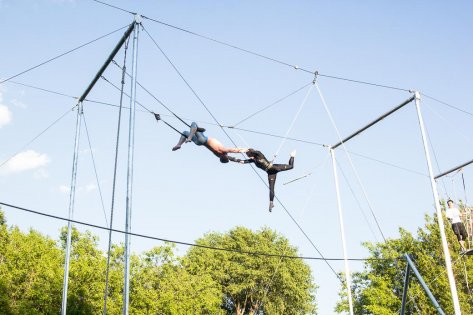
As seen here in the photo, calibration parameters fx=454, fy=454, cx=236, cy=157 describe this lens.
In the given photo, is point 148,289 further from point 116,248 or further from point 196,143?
point 196,143

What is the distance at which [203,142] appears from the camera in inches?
356

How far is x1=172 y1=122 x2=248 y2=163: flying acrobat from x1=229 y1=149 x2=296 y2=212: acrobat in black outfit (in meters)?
0.27

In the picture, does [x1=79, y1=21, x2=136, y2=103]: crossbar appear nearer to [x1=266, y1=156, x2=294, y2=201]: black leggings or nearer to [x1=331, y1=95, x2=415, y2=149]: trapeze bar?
[x1=266, y1=156, x2=294, y2=201]: black leggings

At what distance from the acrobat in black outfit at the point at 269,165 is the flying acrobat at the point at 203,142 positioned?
0.27 m

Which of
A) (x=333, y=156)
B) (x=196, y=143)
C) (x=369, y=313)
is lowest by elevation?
(x=369, y=313)

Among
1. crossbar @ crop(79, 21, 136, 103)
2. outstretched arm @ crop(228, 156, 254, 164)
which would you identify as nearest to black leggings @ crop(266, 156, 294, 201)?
outstretched arm @ crop(228, 156, 254, 164)

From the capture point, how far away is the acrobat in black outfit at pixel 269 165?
384 inches

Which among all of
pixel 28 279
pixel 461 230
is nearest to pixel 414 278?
pixel 461 230

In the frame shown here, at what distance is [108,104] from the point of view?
1151cm

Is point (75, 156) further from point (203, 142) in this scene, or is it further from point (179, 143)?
point (203, 142)

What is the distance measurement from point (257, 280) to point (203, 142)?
102 ft

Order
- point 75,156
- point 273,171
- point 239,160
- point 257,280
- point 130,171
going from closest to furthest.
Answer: point 130,171 < point 239,160 < point 273,171 < point 75,156 < point 257,280

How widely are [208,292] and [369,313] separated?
11.1 metres

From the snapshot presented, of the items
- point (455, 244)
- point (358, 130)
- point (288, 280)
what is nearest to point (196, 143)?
point (358, 130)
